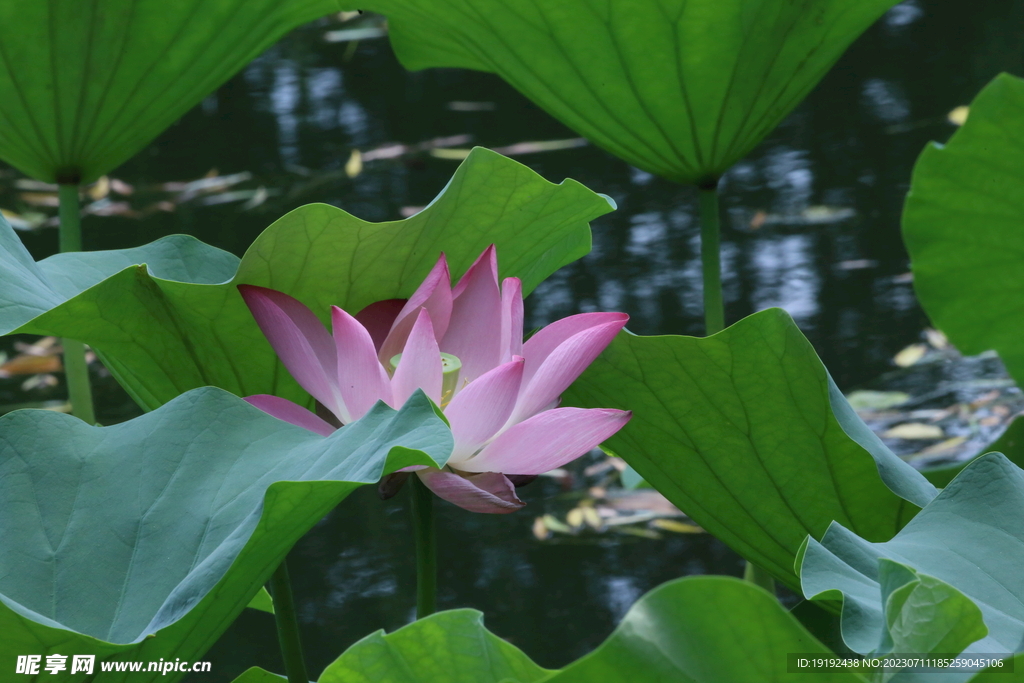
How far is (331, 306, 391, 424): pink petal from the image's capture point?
0.47 m

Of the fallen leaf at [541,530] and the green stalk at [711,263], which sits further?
the fallen leaf at [541,530]

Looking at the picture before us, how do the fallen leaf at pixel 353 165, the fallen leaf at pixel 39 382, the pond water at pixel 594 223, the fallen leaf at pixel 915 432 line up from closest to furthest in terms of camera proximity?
the pond water at pixel 594 223 < the fallen leaf at pixel 915 432 < the fallen leaf at pixel 39 382 < the fallen leaf at pixel 353 165

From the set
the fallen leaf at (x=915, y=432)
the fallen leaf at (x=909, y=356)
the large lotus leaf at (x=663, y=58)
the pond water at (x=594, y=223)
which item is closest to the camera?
the large lotus leaf at (x=663, y=58)

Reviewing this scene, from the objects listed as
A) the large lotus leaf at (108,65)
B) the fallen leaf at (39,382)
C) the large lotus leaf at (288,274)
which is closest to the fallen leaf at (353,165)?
the fallen leaf at (39,382)

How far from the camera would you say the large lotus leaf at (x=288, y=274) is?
0.54 metres

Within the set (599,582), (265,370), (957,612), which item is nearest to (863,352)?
(599,582)

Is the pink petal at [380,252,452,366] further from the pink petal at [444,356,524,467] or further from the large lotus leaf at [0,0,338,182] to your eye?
the large lotus leaf at [0,0,338,182]

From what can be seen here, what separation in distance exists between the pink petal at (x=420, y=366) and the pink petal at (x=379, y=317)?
8cm

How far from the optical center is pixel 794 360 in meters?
0.53

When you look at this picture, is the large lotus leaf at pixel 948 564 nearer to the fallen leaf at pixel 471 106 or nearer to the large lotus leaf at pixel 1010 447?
the large lotus leaf at pixel 1010 447

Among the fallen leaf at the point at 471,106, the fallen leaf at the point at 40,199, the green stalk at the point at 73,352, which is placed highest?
the green stalk at the point at 73,352

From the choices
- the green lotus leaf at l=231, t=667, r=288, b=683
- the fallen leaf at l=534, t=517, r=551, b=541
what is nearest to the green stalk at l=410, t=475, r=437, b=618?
the green lotus leaf at l=231, t=667, r=288, b=683

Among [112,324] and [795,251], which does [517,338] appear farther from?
[795,251]

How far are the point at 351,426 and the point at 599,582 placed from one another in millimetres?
903
